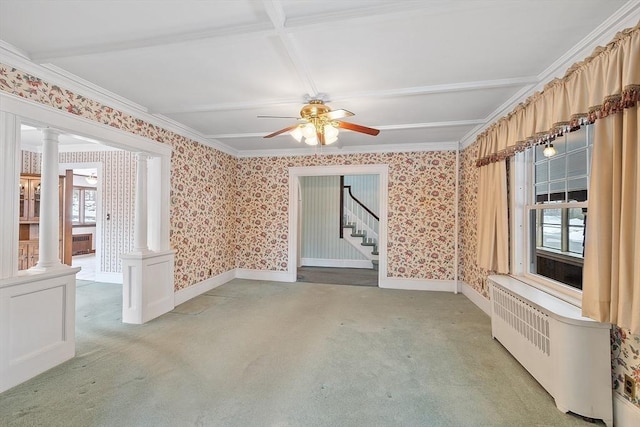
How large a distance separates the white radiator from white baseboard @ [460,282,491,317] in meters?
1.43

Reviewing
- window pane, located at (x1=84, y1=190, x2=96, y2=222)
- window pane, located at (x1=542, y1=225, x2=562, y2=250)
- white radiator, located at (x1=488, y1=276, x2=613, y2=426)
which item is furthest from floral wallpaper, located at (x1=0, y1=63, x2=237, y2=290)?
window pane, located at (x1=84, y1=190, x2=96, y2=222)

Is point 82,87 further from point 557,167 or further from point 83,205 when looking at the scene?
point 83,205

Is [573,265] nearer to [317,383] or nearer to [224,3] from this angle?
[317,383]

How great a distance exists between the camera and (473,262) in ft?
14.0

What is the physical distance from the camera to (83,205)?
879 cm

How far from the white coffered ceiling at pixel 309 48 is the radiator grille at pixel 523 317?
192cm

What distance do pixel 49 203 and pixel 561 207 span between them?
458cm

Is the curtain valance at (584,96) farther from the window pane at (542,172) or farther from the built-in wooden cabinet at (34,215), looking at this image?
the built-in wooden cabinet at (34,215)

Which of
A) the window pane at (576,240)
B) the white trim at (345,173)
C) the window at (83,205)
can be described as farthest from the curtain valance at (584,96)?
the window at (83,205)

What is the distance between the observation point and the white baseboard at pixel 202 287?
13.3 feet

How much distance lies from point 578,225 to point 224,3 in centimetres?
319

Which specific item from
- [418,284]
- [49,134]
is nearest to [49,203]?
[49,134]

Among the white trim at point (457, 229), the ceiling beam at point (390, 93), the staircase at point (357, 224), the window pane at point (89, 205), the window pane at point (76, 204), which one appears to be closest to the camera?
the ceiling beam at point (390, 93)

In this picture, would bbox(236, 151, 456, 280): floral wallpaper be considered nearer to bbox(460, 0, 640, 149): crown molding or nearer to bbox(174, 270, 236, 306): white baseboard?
bbox(174, 270, 236, 306): white baseboard
